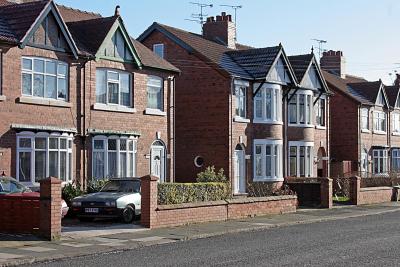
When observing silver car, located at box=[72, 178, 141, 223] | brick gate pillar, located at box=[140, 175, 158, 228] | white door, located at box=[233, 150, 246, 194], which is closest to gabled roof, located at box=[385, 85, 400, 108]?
white door, located at box=[233, 150, 246, 194]

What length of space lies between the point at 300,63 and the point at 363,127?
10.6 metres

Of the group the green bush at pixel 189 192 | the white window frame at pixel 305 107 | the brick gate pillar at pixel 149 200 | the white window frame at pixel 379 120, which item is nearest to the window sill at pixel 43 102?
the green bush at pixel 189 192

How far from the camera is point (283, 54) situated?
3522 cm

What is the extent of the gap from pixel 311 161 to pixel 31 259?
2731 centimetres

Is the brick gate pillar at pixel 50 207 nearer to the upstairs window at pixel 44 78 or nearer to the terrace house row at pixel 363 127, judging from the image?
the upstairs window at pixel 44 78

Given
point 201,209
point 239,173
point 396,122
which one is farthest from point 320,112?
point 201,209

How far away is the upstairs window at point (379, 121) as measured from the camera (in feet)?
161

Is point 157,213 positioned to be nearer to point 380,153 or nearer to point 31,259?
point 31,259

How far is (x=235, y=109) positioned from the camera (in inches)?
1318

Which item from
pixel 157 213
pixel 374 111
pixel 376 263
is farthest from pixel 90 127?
pixel 374 111

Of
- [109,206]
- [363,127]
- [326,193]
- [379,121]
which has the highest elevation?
[379,121]

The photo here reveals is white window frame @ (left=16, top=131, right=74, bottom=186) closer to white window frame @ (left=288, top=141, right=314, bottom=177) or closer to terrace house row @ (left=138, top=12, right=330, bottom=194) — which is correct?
terrace house row @ (left=138, top=12, right=330, bottom=194)

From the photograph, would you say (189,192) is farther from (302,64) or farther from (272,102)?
(302,64)

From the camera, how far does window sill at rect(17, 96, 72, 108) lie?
23.4m
